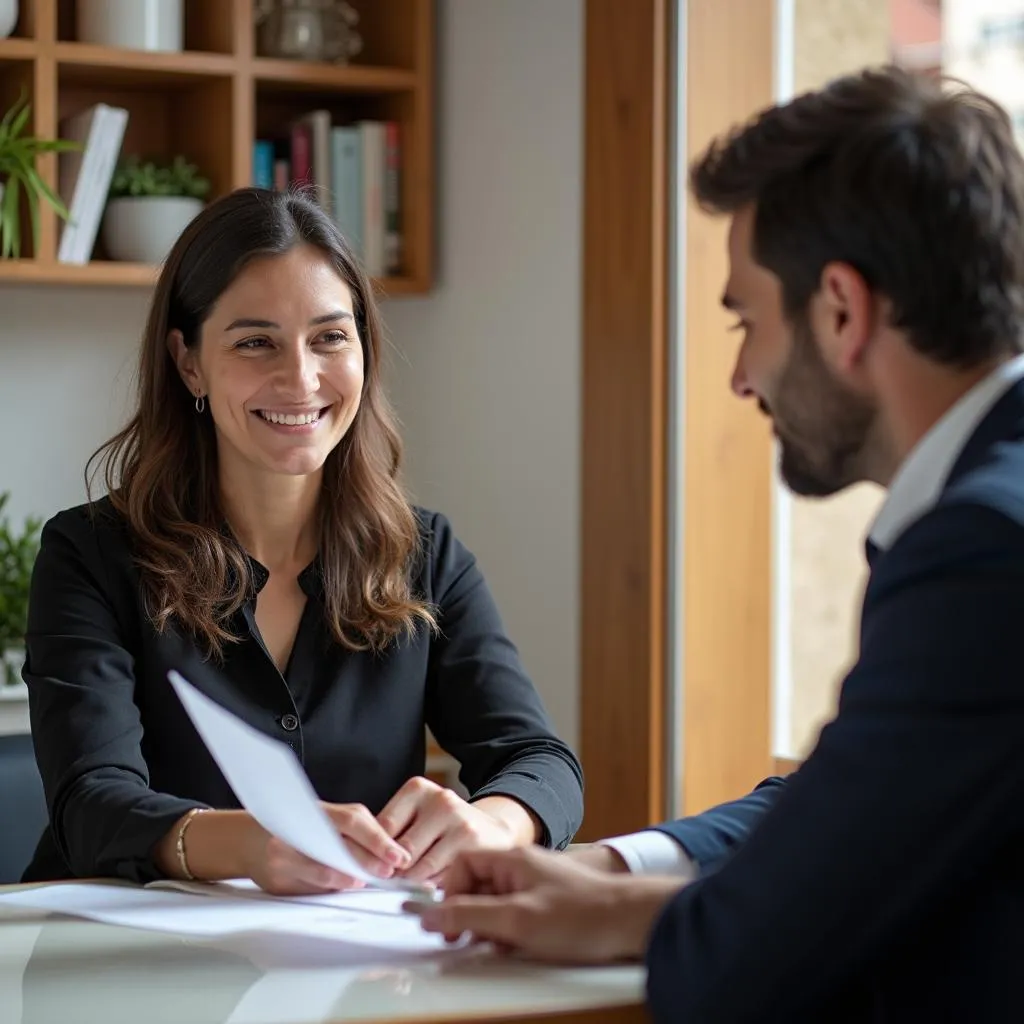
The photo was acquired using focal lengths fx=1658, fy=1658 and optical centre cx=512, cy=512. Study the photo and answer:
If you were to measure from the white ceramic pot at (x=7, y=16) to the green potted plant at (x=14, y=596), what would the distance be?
923 mm

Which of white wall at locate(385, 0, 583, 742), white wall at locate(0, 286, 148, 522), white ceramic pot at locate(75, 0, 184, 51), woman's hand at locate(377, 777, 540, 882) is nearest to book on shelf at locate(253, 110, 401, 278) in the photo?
white wall at locate(385, 0, 583, 742)

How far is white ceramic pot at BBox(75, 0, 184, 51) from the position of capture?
126 inches

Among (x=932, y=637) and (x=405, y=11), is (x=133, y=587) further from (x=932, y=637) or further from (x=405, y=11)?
(x=405, y=11)

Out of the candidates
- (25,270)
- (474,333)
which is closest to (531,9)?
(474,333)

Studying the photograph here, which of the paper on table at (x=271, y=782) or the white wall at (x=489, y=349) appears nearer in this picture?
the paper on table at (x=271, y=782)

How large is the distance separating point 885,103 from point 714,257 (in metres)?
1.62

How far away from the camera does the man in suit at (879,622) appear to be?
98cm

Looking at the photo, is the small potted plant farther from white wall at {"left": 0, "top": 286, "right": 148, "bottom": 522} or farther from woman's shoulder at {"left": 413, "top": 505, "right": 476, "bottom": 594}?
woman's shoulder at {"left": 413, "top": 505, "right": 476, "bottom": 594}

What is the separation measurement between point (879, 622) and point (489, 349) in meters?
2.36

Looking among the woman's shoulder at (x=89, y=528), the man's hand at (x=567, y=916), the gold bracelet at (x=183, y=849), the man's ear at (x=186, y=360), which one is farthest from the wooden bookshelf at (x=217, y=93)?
the man's hand at (x=567, y=916)

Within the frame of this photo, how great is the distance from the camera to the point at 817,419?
1.23m

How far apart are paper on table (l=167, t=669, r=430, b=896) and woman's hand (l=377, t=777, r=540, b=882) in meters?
0.17

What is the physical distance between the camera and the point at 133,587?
1.93 metres

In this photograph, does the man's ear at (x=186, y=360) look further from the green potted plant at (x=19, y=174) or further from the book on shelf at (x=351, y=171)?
the book on shelf at (x=351, y=171)
